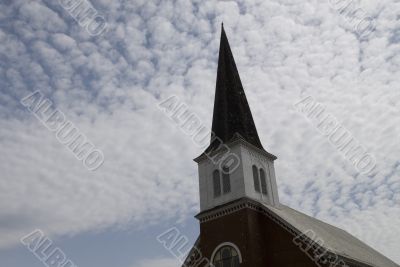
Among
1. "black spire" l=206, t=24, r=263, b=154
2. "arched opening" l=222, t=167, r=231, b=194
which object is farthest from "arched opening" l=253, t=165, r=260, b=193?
"black spire" l=206, t=24, r=263, b=154

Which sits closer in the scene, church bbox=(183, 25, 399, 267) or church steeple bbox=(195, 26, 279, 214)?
church bbox=(183, 25, 399, 267)

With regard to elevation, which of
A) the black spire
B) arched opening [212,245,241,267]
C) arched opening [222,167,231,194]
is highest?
the black spire

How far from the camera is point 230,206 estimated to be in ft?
78.2

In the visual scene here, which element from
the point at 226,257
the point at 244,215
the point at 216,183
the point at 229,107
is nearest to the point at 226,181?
the point at 216,183

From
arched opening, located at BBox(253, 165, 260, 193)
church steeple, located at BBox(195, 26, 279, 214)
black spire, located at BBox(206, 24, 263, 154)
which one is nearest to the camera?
church steeple, located at BBox(195, 26, 279, 214)

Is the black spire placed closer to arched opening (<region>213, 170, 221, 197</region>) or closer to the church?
the church

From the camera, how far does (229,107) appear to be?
2842cm

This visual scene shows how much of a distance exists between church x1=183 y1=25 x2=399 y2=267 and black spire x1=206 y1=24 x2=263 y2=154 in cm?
6

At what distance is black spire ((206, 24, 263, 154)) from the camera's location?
2689 cm

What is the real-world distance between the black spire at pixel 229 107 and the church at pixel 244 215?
65 mm

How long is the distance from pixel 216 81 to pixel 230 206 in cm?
1041

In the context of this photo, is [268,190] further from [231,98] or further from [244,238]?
[231,98]

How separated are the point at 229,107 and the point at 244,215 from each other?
8.13 m

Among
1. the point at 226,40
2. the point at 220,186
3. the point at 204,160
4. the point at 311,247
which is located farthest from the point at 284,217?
the point at 226,40
